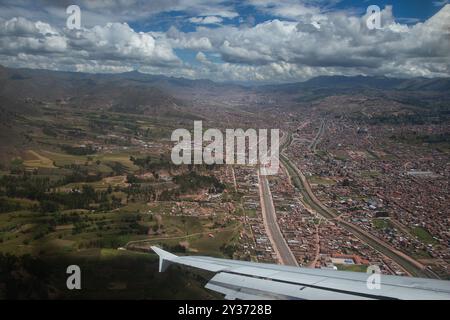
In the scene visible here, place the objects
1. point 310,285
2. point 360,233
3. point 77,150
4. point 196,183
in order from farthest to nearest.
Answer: point 77,150 < point 196,183 < point 360,233 < point 310,285

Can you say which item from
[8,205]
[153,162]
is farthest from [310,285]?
[153,162]

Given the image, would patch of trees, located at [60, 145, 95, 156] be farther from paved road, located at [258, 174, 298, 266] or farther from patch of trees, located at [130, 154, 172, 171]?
paved road, located at [258, 174, 298, 266]

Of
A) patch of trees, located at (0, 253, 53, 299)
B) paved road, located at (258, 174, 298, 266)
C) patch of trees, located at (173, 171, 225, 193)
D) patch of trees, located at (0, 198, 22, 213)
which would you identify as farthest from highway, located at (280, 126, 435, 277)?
patch of trees, located at (0, 198, 22, 213)

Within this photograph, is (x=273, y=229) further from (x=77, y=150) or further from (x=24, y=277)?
(x=77, y=150)

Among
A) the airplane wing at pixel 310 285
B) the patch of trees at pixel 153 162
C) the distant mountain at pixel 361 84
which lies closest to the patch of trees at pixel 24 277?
the airplane wing at pixel 310 285

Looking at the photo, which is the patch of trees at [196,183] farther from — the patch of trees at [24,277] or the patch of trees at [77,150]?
the patch of trees at [77,150]

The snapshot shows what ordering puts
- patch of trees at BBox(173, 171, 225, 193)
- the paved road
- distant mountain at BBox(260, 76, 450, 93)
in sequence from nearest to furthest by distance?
the paved road → patch of trees at BBox(173, 171, 225, 193) → distant mountain at BBox(260, 76, 450, 93)
